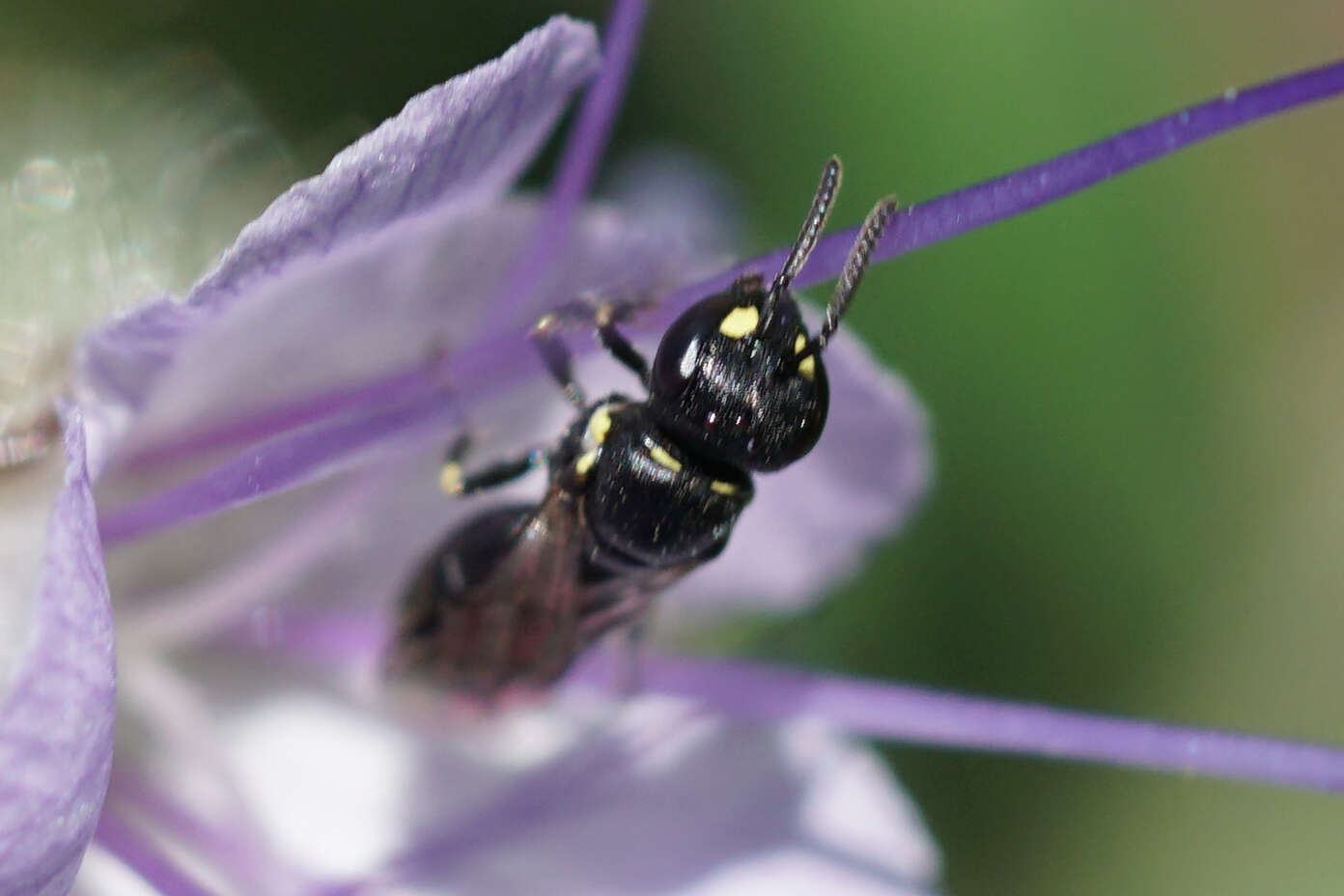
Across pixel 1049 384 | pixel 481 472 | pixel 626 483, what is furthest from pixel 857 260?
pixel 1049 384

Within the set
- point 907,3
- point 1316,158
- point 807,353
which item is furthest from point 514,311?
point 1316,158

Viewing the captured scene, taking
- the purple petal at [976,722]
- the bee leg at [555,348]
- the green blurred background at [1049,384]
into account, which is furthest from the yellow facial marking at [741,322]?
the green blurred background at [1049,384]

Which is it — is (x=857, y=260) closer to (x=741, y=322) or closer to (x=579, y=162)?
(x=741, y=322)

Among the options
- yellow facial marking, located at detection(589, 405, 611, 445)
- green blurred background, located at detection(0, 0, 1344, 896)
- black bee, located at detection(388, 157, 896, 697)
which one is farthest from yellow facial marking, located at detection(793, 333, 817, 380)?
green blurred background, located at detection(0, 0, 1344, 896)

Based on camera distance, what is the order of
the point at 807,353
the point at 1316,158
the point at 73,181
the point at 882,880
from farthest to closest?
the point at 1316,158
the point at 73,181
the point at 882,880
the point at 807,353

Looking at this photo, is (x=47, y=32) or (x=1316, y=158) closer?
(x=47, y=32)

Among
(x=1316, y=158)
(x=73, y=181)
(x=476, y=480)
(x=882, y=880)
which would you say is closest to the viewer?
(x=476, y=480)

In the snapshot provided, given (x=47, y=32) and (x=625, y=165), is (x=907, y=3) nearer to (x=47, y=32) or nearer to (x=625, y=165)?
(x=625, y=165)
